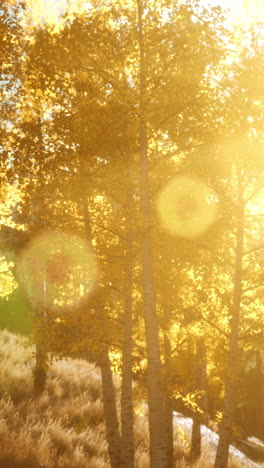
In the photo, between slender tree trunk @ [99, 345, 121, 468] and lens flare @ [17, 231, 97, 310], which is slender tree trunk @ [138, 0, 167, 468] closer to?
lens flare @ [17, 231, 97, 310]

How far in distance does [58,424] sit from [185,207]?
20.3 ft

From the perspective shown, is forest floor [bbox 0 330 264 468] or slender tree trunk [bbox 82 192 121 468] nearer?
slender tree trunk [bbox 82 192 121 468]

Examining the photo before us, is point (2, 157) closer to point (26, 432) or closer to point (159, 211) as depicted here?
point (159, 211)

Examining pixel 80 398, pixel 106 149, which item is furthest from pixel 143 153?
pixel 80 398

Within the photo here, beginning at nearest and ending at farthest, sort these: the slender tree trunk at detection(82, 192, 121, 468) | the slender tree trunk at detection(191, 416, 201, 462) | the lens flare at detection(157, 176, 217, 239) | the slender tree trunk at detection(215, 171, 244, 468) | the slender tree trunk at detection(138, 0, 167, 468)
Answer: the slender tree trunk at detection(138, 0, 167, 468), the lens flare at detection(157, 176, 217, 239), the slender tree trunk at detection(215, 171, 244, 468), the slender tree trunk at detection(82, 192, 121, 468), the slender tree trunk at detection(191, 416, 201, 462)

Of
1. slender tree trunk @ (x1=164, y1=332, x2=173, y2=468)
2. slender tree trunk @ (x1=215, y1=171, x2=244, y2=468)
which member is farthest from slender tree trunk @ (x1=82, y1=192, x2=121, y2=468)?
slender tree trunk @ (x1=164, y1=332, x2=173, y2=468)

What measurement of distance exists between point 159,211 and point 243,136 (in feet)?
6.41

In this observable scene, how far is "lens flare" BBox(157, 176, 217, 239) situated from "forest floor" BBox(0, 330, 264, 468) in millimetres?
3285

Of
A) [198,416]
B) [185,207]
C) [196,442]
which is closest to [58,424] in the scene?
[185,207]

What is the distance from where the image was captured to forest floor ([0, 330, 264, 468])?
9.77 meters

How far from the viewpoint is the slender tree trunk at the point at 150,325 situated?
278 inches

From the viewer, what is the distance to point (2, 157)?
8.77 metres

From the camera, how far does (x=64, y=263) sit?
30.6 ft

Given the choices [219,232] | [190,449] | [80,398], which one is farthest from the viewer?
A: [190,449]
